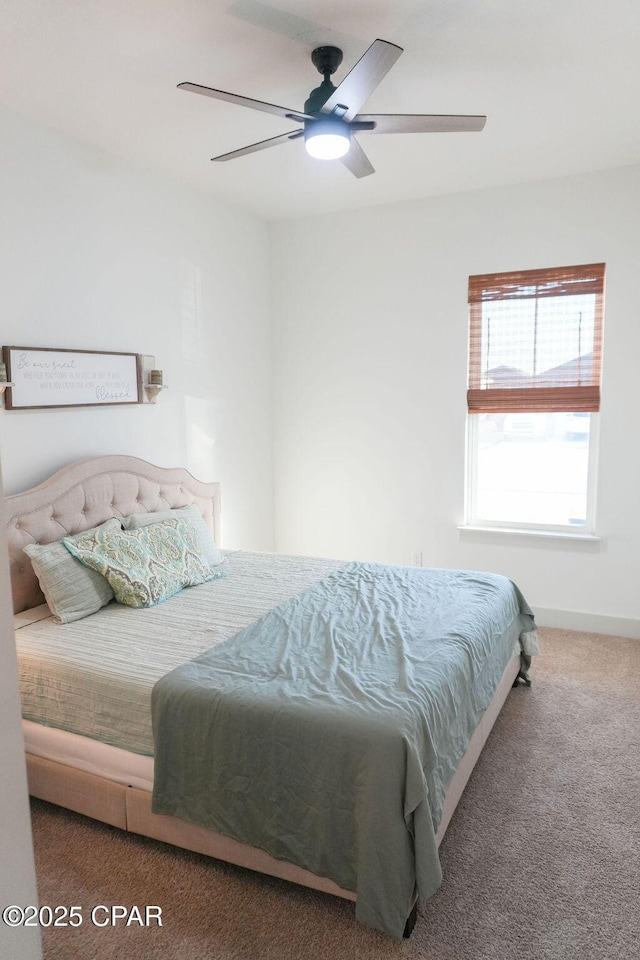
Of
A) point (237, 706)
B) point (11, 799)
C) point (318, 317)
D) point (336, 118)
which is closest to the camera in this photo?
point (11, 799)

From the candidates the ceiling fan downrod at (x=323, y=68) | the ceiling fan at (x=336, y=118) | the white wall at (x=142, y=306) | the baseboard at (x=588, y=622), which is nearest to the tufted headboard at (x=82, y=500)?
the white wall at (x=142, y=306)

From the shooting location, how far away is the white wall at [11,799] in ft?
3.60

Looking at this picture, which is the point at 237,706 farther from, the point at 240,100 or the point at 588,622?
the point at 588,622

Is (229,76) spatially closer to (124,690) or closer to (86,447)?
(86,447)

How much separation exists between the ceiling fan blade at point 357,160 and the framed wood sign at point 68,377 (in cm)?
159

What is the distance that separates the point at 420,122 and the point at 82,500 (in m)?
2.26

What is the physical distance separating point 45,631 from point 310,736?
133 cm

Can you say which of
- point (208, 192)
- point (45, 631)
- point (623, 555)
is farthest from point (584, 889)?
point (208, 192)

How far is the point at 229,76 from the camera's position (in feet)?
8.64

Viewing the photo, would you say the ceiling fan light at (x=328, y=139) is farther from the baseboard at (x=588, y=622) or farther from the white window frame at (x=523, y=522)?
the baseboard at (x=588, y=622)

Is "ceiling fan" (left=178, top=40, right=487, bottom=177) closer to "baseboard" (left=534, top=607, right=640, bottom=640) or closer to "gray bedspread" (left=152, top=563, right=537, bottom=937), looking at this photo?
"gray bedspread" (left=152, top=563, right=537, bottom=937)

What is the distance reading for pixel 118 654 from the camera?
242 cm

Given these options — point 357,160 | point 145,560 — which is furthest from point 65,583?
point 357,160

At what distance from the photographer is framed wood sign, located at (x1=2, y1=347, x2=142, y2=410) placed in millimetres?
2988
